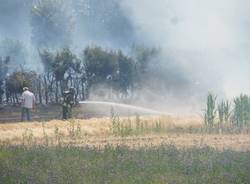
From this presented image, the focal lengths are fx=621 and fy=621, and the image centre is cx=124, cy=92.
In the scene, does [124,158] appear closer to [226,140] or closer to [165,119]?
[226,140]

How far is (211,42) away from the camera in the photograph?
151 ft

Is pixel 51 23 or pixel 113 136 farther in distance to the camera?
pixel 51 23

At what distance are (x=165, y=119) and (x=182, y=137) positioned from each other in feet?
17.2

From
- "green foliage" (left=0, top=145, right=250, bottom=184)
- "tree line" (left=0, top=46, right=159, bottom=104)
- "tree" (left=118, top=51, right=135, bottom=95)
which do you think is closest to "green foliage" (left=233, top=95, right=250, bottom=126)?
"green foliage" (left=0, top=145, right=250, bottom=184)

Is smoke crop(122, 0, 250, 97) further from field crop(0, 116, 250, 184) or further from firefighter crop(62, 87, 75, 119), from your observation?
field crop(0, 116, 250, 184)

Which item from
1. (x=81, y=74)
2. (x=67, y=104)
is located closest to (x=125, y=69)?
(x=81, y=74)

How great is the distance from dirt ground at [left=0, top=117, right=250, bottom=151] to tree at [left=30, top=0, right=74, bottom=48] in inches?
960

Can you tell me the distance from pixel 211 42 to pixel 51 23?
12.2 m

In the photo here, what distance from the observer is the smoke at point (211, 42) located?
4366 cm

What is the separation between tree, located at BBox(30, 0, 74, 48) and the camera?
46.9 meters

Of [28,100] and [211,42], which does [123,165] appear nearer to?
[28,100]

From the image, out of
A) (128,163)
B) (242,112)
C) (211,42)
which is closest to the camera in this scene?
(128,163)

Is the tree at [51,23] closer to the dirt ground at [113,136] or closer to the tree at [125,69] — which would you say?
the tree at [125,69]

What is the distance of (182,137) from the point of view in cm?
1877
